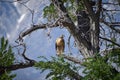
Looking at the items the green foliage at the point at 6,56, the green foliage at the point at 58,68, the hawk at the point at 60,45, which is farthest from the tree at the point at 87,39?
the hawk at the point at 60,45

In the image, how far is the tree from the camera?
10.0 metres

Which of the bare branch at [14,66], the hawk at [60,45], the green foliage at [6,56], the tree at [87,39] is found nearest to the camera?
the tree at [87,39]

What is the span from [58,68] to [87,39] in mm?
2545

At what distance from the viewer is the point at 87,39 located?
12.4 m

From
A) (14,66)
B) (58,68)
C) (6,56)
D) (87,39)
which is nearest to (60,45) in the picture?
(87,39)

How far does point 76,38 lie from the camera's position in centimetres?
1193

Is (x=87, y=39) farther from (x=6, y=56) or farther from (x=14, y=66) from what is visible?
(x=6, y=56)

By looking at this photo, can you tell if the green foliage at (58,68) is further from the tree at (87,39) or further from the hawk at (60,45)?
the hawk at (60,45)

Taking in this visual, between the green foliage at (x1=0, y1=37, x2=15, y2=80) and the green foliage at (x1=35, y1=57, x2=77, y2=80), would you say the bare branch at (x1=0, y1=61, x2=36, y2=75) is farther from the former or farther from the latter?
the green foliage at (x1=35, y1=57, x2=77, y2=80)

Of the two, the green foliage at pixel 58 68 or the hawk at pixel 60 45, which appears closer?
the green foliage at pixel 58 68

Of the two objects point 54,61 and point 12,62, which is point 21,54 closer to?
point 12,62

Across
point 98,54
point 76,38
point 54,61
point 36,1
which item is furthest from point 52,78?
point 36,1

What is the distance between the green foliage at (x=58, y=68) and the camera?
10.1m

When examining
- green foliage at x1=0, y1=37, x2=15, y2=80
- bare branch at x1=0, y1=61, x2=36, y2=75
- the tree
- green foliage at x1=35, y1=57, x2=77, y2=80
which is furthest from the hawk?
green foliage at x1=35, y1=57, x2=77, y2=80
